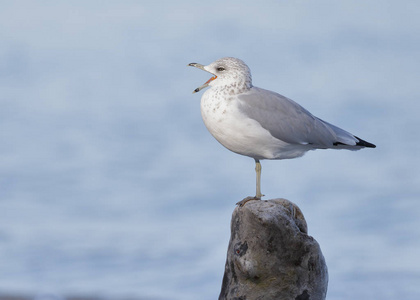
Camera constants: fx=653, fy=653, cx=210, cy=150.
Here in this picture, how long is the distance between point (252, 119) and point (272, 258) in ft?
8.05

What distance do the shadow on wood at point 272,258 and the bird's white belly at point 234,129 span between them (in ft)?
3.35

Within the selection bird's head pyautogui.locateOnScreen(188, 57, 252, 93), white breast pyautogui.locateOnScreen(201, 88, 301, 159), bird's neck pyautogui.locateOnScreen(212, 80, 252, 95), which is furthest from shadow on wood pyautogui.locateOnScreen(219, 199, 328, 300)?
bird's head pyautogui.locateOnScreen(188, 57, 252, 93)

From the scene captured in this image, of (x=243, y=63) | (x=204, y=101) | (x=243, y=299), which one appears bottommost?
(x=243, y=299)

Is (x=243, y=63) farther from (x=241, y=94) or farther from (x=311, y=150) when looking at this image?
(x=311, y=150)

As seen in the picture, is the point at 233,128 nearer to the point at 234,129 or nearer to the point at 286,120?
the point at 234,129

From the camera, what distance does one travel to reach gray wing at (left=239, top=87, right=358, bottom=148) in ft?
38.3

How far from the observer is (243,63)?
12.0m

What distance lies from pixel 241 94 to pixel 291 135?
3.90ft

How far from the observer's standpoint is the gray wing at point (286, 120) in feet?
38.3

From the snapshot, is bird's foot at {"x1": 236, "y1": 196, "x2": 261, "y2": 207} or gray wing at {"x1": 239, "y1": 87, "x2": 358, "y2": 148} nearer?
gray wing at {"x1": 239, "y1": 87, "x2": 358, "y2": 148}

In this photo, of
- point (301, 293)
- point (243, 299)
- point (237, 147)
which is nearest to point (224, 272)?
point (243, 299)

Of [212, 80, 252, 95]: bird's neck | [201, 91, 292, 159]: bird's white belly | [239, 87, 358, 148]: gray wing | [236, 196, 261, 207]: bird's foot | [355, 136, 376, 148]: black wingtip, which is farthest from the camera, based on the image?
[355, 136, 376, 148]: black wingtip

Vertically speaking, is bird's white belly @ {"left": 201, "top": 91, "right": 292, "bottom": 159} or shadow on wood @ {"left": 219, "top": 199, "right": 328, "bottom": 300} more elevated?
bird's white belly @ {"left": 201, "top": 91, "right": 292, "bottom": 159}

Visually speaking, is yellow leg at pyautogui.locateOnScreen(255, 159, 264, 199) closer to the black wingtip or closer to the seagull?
the seagull
